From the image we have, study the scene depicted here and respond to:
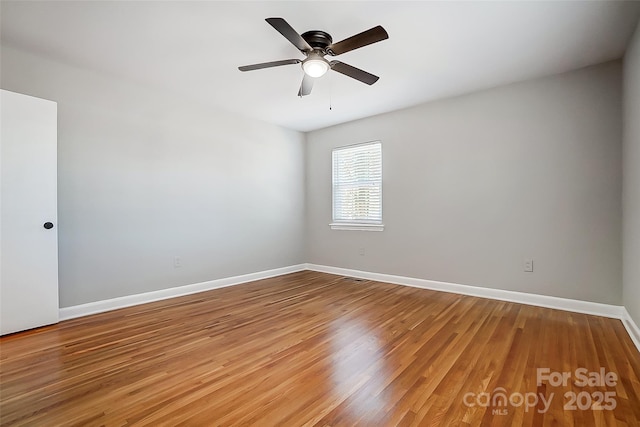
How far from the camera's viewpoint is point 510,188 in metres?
3.41

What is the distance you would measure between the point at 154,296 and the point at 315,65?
312 centimetres

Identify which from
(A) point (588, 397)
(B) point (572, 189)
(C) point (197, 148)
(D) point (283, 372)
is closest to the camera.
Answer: (A) point (588, 397)

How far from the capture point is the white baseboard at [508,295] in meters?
2.90

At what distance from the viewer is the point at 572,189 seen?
3057mm

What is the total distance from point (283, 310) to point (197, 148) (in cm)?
239

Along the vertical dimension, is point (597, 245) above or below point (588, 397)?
above

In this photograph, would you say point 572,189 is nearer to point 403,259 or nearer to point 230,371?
point 403,259

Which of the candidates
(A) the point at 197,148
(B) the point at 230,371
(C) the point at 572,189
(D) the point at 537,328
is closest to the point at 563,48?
(C) the point at 572,189

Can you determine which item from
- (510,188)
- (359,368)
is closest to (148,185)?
(359,368)

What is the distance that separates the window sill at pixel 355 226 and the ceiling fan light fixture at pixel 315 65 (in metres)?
2.60

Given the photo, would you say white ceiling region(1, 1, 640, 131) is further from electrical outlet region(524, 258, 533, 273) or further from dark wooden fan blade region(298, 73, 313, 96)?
electrical outlet region(524, 258, 533, 273)

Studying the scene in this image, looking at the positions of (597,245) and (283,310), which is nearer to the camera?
(597,245)

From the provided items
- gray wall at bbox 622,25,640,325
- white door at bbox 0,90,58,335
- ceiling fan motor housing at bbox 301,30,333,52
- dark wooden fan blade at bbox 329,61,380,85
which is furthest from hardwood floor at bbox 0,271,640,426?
ceiling fan motor housing at bbox 301,30,333,52

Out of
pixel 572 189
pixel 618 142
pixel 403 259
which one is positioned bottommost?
pixel 403 259
